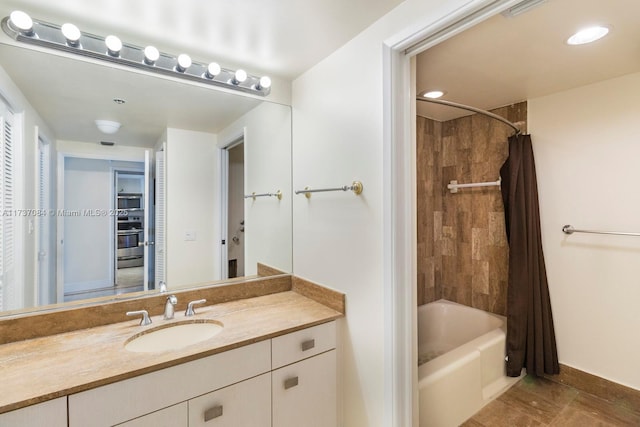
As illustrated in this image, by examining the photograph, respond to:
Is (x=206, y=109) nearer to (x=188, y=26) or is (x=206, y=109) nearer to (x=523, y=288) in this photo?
(x=188, y=26)

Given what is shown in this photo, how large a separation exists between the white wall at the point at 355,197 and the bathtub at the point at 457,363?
1.40 ft

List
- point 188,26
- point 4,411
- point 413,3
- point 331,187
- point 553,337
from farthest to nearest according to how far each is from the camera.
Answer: point 553,337 → point 331,187 → point 188,26 → point 413,3 → point 4,411

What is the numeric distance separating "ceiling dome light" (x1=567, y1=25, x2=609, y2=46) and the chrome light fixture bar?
1654 mm

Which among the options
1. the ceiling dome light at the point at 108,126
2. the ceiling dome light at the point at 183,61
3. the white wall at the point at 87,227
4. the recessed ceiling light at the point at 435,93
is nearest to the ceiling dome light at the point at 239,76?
the ceiling dome light at the point at 183,61

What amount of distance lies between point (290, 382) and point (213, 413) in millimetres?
362

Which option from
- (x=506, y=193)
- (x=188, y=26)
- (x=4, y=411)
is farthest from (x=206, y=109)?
(x=506, y=193)

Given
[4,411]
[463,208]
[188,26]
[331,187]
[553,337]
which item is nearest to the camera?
[4,411]

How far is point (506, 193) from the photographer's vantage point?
2400 millimetres

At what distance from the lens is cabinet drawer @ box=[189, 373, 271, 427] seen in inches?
47.4

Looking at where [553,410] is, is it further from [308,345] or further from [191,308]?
[191,308]

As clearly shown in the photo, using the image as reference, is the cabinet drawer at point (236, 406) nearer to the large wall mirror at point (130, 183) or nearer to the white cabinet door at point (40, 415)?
the white cabinet door at point (40, 415)

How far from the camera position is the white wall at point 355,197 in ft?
4.69

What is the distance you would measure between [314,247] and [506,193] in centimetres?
165

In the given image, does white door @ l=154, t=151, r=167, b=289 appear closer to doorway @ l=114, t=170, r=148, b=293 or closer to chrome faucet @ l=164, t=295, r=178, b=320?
doorway @ l=114, t=170, r=148, b=293
